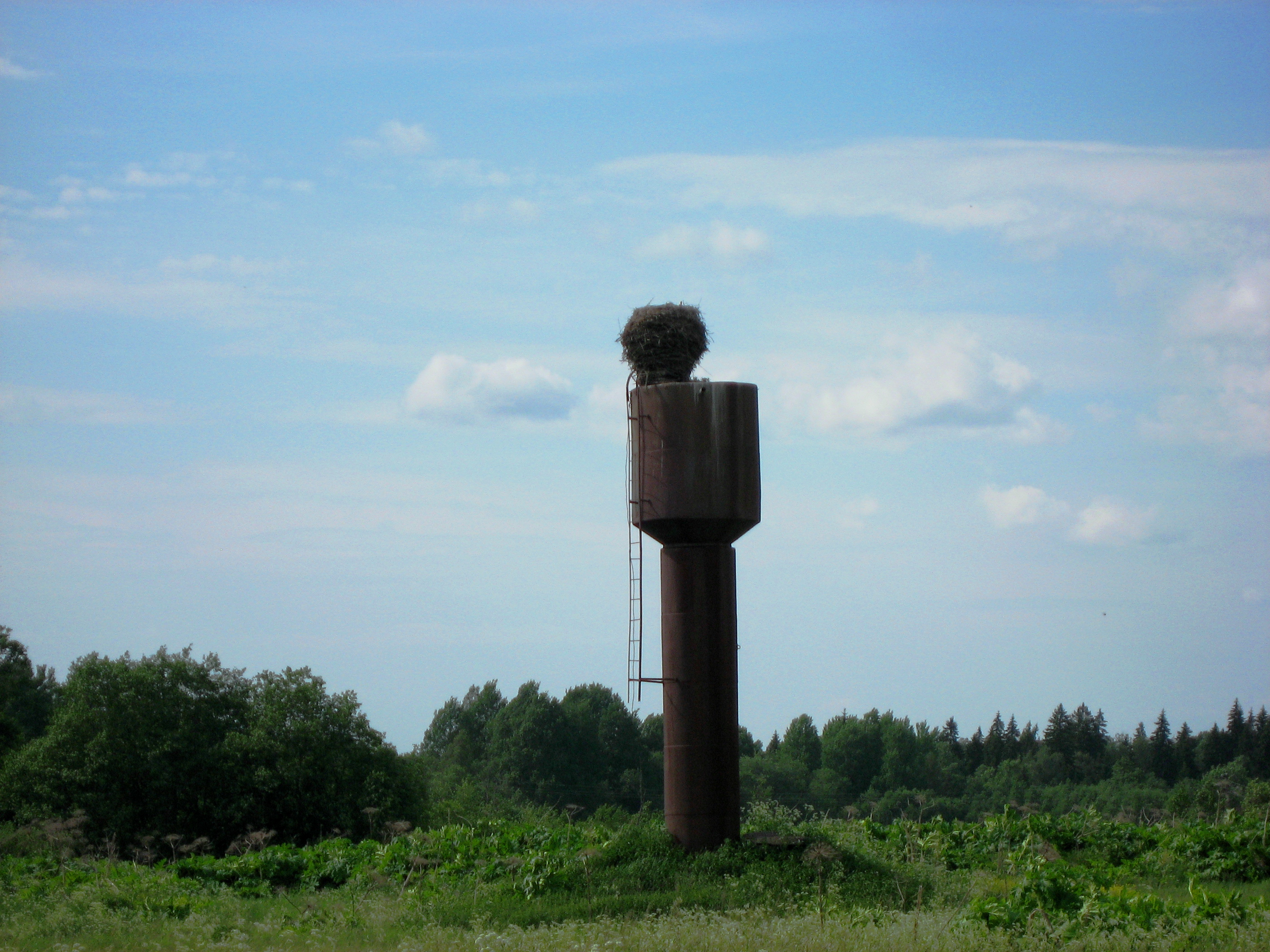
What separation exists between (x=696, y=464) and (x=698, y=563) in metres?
1.53

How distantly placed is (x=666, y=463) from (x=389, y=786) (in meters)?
21.3

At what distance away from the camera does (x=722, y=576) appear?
17.9 meters

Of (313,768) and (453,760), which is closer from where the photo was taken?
(313,768)

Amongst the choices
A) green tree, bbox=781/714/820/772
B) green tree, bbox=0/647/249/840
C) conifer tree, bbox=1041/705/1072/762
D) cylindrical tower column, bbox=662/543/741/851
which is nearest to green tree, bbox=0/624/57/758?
green tree, bbox=0/647/249/840

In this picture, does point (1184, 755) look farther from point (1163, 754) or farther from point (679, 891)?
point (679, 891)

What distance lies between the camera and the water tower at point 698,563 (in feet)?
56.9

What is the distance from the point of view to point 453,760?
251ft

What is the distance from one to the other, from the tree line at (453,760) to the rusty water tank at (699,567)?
6.36 m

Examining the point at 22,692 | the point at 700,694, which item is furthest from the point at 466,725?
the point at 700,694

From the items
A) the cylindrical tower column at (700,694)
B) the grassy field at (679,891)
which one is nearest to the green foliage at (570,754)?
the grassy field at (679,891)

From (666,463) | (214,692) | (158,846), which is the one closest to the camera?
(666,463)

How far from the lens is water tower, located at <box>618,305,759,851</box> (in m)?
17.3

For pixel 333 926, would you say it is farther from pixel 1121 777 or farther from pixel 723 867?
pixel 1121 777

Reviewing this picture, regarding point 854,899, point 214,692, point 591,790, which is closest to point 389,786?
point 214,692
